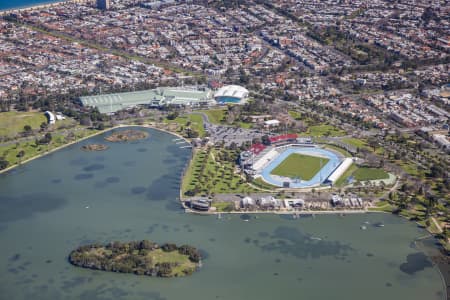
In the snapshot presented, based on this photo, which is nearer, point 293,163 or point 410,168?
point 410,168

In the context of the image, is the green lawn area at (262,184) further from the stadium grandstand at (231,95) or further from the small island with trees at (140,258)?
the stadium grandstand at (231,95)

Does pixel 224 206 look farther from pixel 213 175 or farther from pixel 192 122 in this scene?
pixel 192 122

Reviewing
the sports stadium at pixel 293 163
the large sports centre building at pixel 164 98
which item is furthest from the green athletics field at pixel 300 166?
the large sports centre building at pixel 164 98

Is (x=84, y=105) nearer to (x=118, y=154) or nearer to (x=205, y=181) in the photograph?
(x=118, y=154)

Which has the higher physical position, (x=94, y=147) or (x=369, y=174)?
(x=369, y=174)

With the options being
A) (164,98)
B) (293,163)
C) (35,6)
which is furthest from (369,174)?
(35,6)

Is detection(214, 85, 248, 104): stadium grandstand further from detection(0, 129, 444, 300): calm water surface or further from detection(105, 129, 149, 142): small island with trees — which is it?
detection(0, 129, 444, 300): calm water surface
